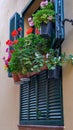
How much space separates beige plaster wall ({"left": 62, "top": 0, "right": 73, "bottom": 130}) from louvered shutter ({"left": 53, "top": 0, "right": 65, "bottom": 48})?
116 millimetres

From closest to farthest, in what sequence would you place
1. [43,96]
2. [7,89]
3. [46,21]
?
1. [46,21]
2. [43,96]
3. [7,89]

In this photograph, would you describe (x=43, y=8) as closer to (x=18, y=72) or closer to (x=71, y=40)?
(x=71, y=40)

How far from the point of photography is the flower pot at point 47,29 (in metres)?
4.45

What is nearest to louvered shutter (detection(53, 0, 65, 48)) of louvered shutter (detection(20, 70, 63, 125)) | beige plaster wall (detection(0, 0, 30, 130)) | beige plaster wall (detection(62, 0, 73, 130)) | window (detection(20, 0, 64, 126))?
window (detection(20, 0, 64, 126))

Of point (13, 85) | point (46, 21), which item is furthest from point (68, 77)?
point (13, 85)

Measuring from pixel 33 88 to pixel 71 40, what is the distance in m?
1.65

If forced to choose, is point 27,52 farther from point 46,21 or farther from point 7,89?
point 7,89

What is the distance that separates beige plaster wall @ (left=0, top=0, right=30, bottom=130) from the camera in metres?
6.41

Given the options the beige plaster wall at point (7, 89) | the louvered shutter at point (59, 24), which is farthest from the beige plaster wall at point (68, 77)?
the beige plaster wall at point (7, 89)

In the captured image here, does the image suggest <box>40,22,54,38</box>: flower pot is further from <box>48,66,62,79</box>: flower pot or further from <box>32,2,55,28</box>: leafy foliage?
<box>48,66,62,79</box>: flower pot

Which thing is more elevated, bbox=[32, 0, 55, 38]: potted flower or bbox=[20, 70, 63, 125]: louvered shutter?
bbox=[32, 0, 55, 38]: potted flower

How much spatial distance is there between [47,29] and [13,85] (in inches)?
99.6

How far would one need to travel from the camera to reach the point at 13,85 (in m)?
6.64

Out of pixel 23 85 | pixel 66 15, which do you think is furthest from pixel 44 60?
pixel 23 85
